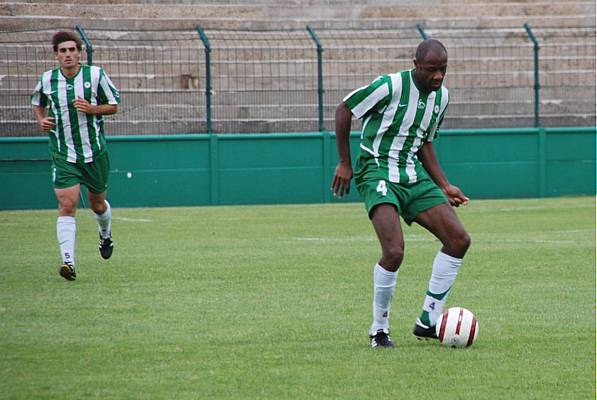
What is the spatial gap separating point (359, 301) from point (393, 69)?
18.2m

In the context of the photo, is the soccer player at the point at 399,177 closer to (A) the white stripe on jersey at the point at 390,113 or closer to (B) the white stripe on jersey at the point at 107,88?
(A) the white stripe on jersey at the point at 390,113

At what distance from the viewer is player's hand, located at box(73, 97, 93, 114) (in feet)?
35.0

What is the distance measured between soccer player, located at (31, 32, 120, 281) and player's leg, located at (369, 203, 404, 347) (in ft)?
13.7

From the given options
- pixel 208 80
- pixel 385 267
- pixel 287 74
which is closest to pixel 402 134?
pixel 385 267

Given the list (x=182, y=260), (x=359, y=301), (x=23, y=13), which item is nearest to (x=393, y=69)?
(x=23, y=13)

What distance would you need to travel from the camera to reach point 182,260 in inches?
480

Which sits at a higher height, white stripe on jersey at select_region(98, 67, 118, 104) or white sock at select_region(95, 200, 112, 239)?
white stripe on jersey at select_region(98, 67, 118, 104)

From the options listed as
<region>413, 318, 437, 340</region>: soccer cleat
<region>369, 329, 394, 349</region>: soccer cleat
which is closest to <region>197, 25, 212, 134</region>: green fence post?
<region>413, 318, 437, 340</region>: soccer cleat

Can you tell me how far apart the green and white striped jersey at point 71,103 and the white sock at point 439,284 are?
4493mm

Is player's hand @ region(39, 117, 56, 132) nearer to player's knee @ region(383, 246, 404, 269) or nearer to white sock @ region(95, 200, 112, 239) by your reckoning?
white sock @ region(95, 200, 112, 239)

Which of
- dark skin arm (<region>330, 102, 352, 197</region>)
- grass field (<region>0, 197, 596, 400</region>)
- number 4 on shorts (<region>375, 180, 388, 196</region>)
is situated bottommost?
grass field (<region>0, 197, 596, 400</region>)

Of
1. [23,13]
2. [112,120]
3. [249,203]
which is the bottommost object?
[249,203]

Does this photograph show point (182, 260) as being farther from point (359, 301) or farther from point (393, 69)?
point (393, 69)

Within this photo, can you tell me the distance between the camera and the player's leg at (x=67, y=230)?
10180 millimetres
